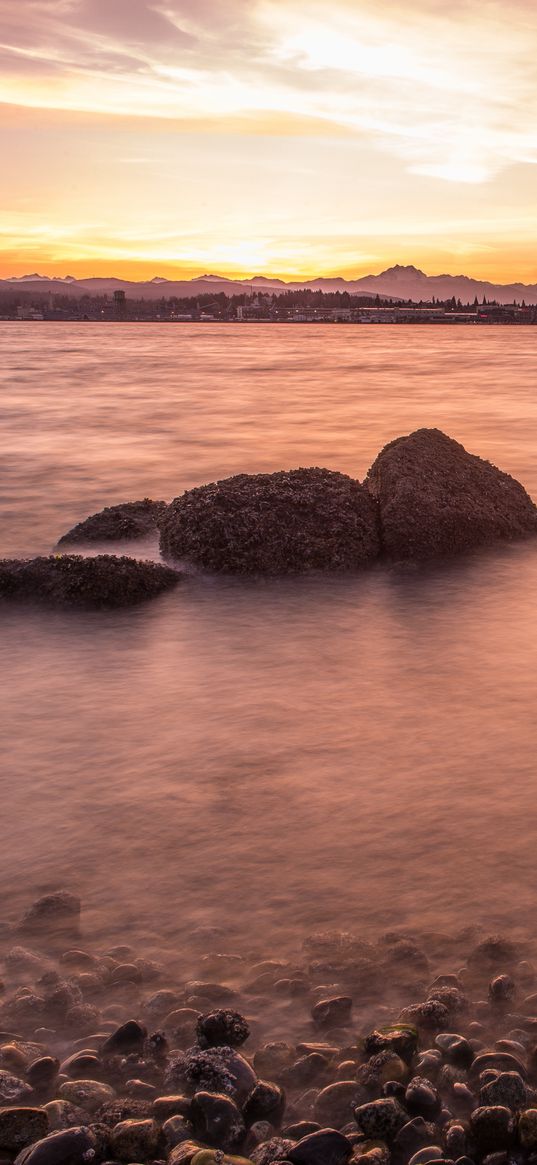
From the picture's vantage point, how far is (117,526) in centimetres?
938

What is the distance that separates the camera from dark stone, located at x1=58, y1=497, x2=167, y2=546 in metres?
9.29

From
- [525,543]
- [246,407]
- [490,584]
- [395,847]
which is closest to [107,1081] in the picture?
[395,847]

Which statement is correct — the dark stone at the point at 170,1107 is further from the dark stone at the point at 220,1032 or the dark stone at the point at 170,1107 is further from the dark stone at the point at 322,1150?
the dark stone at the point at 322,1150

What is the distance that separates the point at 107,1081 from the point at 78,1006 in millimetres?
324

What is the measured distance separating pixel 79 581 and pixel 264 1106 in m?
4.94

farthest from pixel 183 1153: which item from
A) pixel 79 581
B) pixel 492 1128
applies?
pixel 79 581

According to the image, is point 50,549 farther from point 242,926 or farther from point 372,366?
point 372,366

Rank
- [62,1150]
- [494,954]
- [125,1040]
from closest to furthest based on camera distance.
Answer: [62,1150] → [125,1040] → [494,954]

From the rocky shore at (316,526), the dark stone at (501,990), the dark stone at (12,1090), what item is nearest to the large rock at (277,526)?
the rocky shore at (316,526)

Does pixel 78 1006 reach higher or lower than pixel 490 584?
lower

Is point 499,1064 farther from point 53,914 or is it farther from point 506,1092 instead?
point 53,914

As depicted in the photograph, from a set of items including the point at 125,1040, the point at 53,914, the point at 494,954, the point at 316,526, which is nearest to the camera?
the point at 125,1040

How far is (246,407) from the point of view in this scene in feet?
78.5

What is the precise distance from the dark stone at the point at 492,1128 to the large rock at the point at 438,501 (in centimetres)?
595
